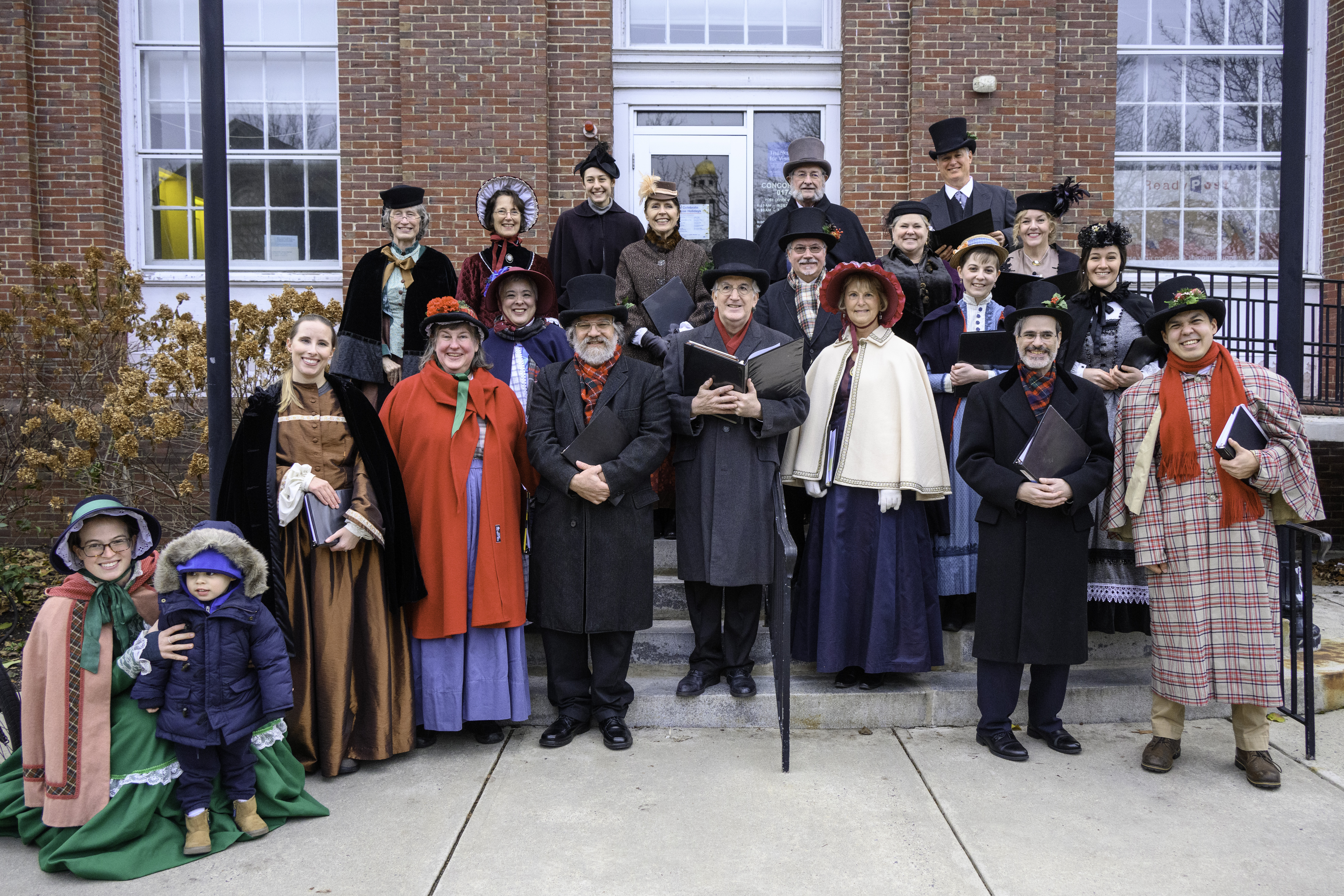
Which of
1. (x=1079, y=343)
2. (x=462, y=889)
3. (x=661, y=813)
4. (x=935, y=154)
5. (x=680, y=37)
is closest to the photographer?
(x=462, y=889)

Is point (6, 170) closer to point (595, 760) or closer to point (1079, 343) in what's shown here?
point (595, 760)

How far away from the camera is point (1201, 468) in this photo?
→ 4.11m

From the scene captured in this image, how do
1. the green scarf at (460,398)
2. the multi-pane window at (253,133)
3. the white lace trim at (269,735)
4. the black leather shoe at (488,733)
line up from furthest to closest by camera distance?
1. the multi-pane window at (253,133)
2. the black leather shoe at (488,733)
3. the green scarf at (460,398)
4. the white lace trim at (269,735)

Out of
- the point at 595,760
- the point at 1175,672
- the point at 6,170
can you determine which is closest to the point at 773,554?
the point at 595,760

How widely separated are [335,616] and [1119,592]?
3796mm

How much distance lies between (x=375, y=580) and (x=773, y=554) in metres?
1.83

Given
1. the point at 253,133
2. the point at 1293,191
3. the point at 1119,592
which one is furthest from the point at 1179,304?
the point at 253,133

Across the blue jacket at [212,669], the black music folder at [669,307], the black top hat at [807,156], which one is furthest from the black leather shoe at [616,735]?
the black top hat at [807,156]

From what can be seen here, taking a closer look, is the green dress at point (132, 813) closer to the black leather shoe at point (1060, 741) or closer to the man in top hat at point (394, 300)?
the man in top hat at point (394, 300)

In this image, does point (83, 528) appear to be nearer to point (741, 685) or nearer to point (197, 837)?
point (197, 837)

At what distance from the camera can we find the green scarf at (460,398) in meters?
4.35

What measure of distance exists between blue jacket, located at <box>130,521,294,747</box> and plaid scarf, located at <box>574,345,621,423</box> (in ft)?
5.36

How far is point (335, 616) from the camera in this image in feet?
13.4

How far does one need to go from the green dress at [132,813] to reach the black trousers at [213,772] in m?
0.05
